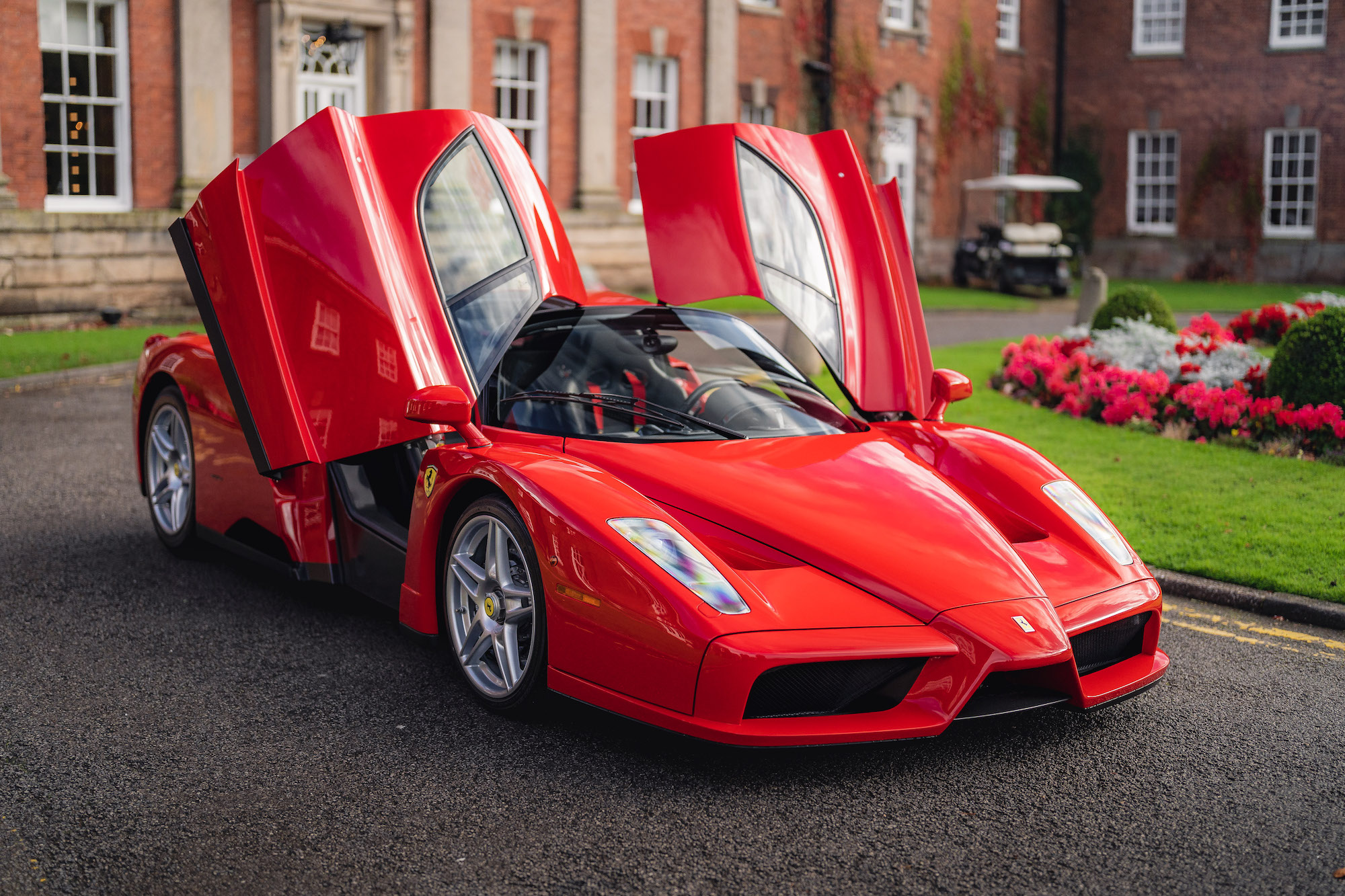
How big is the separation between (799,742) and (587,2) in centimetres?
2079

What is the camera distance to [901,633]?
3738mm

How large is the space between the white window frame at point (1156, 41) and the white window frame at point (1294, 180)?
10.1 feet

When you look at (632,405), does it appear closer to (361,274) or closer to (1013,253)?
(361,274)

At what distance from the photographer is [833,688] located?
146 inches

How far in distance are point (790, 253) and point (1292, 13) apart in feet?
101

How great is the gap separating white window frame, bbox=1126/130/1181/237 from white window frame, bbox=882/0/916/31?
7.30 metres

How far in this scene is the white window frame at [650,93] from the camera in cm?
2397

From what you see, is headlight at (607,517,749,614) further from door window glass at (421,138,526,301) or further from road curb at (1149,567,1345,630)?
road curb at (1149,567,1345,630)

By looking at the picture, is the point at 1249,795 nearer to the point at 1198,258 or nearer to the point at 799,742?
the point at 799,742

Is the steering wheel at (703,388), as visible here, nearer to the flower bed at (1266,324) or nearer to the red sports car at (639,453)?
the red sports car at (639,453)

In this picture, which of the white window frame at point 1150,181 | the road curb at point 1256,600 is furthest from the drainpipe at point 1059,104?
the road curb at point 1256,600

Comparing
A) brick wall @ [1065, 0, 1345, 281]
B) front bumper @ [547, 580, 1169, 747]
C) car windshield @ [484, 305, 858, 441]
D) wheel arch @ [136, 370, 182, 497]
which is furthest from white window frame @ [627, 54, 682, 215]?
front bumper @ [547, 580, 1169, 747]

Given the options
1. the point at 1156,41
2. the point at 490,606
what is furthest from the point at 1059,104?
the point at 490,606

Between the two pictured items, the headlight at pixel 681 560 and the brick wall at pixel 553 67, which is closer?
the headlight at pixel 681 560
